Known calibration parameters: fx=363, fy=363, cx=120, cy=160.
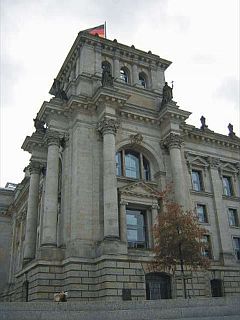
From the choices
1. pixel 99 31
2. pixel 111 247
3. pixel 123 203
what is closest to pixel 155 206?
pixel 123 203

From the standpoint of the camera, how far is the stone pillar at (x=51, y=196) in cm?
2983

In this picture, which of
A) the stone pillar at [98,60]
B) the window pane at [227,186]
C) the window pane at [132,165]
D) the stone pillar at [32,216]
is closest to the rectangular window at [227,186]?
the window pane at [227,186]

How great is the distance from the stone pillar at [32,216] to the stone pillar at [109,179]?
9.17 m

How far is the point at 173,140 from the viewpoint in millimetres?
36562

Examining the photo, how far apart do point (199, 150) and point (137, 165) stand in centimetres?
866

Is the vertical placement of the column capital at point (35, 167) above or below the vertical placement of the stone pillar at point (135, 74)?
below

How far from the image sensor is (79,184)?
31.3 metres

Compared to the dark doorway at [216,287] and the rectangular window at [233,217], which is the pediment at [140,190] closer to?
the dark doorway at [216,287]

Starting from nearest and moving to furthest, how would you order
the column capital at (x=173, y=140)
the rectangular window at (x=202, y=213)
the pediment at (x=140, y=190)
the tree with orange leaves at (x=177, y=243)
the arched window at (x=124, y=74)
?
the tree with orange leaves at (x=177, y=243), the pediment at (x=140, y=190), the column capital at (x=173, y=140), the rectangular window at (x=202, y=213), the arched window at (x=124, y=74)

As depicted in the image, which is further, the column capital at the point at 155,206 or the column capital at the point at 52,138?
the column capital at the point at 155,206

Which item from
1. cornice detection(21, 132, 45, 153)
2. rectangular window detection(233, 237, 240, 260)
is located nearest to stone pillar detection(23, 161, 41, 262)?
cornice detection(21, 132, 45, 153)

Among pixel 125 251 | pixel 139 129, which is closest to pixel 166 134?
pixel 139 129

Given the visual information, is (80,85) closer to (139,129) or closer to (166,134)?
(139,129)

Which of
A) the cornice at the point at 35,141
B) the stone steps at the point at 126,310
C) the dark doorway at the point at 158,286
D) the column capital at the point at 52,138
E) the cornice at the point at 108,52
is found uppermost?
the cornice at the point at 108,52
